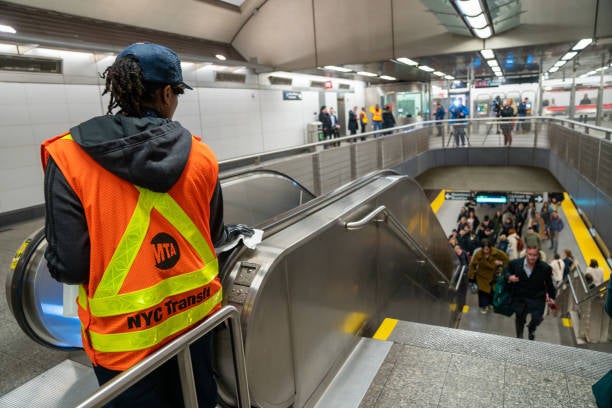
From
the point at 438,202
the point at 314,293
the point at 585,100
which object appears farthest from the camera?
the point at 438,202

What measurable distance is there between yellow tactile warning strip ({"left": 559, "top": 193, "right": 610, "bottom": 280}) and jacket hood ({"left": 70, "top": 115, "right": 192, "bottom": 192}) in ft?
45.5

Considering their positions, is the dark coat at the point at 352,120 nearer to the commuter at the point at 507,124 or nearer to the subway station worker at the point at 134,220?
the commuter at the point at 507,124

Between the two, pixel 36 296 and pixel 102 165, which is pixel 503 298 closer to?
pixel 36 296

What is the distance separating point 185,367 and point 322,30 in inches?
602

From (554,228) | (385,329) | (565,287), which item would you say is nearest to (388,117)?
(554,228)

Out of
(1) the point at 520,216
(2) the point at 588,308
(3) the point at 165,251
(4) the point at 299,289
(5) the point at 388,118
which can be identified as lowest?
(1) the point at 520,216

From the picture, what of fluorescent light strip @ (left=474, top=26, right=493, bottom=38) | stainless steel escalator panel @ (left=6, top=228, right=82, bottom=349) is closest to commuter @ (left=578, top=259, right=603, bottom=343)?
fluorescent light strip @ (left=474, top=26, right=493, bottom=38)

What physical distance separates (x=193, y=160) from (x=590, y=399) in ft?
7.89

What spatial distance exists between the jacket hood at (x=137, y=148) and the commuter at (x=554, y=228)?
17095 mm

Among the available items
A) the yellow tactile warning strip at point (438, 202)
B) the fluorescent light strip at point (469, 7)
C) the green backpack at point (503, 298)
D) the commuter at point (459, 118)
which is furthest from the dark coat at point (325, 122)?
the green backpack at point (503, 298)

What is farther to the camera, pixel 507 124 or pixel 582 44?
pixel 507 124

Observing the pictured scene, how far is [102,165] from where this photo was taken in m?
1.27

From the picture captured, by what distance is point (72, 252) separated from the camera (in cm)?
129

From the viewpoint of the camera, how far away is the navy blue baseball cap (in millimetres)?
1446
